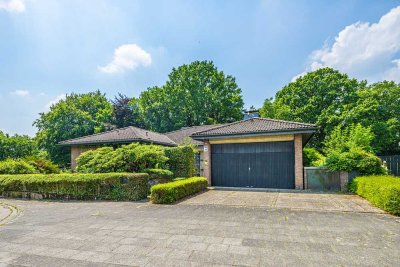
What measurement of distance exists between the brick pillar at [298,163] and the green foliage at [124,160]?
7206 millimetres

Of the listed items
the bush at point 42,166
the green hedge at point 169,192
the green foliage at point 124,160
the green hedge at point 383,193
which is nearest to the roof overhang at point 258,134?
the green foliage at point 124,160

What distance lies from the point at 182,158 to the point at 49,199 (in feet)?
23.5

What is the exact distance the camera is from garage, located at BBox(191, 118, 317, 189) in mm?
12891

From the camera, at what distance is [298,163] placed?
1268 centimetres

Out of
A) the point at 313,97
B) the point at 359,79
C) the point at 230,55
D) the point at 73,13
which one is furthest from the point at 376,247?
the point at 359,79

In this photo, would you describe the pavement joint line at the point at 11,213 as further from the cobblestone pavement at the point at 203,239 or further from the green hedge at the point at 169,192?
the green hedge at the point at 169,192

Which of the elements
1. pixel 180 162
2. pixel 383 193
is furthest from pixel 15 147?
pixel 383 193

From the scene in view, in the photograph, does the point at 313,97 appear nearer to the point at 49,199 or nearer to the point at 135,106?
the point at 135,106

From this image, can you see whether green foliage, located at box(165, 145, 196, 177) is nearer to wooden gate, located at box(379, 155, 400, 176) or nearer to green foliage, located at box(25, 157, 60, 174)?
green foliage, located at box(25, 157, 60, 174)

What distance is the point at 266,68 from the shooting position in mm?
19906

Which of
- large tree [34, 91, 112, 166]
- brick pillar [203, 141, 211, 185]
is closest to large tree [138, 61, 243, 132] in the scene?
large tree [34, 91, 112, 166]

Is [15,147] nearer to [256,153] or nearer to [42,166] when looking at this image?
[42,166]

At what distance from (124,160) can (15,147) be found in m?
23.3

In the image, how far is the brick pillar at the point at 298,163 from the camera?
12633 millimetres
